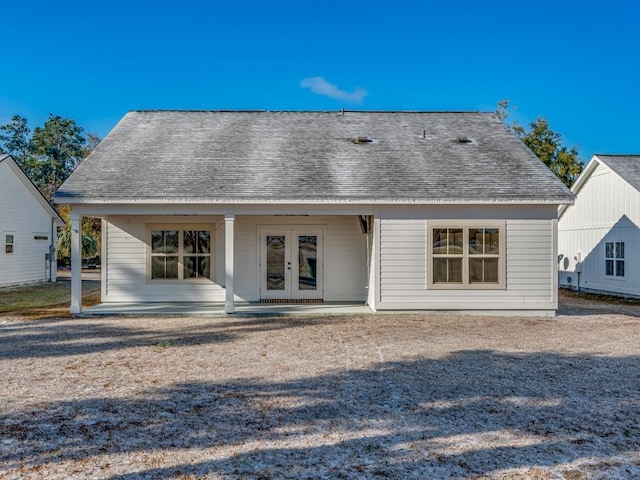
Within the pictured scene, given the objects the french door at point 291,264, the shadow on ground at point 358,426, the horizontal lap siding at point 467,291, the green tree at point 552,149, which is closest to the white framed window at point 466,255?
the horizontal lap siding at point 467,291

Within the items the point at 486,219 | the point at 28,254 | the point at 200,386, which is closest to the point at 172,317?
the point at 200,386

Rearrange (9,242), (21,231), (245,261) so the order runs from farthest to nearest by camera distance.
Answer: (21,231), (9,242), (245,261)

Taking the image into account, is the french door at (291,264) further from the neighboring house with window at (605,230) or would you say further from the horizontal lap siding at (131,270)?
the neighboring house with window at (605,230)

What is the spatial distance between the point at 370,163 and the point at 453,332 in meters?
5.00

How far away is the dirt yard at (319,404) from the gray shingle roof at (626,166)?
344 inches

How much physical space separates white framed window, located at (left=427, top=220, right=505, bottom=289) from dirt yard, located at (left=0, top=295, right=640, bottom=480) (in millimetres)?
2197

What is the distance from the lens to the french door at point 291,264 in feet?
42.1

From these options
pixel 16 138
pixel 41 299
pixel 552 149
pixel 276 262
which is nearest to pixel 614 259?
pixel 276 262

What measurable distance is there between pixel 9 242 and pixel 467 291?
17469 mm

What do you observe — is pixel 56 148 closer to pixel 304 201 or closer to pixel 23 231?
pixel 23 231

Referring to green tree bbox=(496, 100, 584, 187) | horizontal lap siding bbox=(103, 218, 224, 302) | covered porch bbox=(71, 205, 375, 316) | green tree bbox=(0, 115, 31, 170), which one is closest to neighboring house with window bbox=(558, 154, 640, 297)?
covered porch bbox=(71, 205, 375, 316)

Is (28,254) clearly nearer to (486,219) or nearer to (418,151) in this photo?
(418,151)

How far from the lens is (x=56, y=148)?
50.2 meters

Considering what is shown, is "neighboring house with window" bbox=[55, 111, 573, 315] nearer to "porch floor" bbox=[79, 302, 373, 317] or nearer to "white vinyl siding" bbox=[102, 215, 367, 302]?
"white vinyl siding" bbox=[102, 215, 367, 302]
